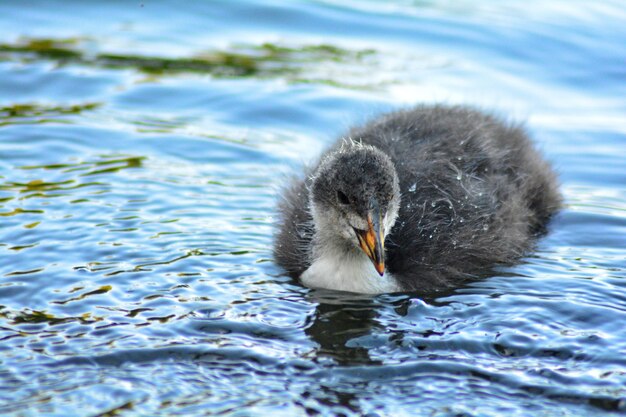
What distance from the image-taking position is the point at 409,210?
295 inches

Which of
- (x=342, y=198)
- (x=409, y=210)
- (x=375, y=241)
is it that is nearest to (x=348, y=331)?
(x=375, y=241)

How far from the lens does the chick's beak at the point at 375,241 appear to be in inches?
268

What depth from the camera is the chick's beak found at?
681cm

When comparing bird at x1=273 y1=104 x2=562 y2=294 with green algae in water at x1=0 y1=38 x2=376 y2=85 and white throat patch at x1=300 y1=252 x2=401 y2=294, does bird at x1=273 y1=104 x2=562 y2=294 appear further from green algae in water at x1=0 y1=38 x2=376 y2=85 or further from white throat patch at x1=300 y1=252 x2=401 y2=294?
green algae in water at x1=0 y1=38 x2=376 y2=85

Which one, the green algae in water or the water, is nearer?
the water

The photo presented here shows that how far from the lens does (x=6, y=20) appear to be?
13766 millimetres

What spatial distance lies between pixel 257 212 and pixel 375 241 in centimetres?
221

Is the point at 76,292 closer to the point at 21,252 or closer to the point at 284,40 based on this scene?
the point at 21,252

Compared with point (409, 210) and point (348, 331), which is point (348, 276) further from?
point (348, 331)

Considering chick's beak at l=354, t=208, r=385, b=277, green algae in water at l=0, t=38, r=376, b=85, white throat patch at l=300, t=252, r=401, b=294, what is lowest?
white throat patch at l=300, t=252, r=401, b=294

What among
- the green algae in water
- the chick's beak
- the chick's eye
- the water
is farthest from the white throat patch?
the green algae in water

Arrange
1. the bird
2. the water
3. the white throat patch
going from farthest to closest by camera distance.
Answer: the white throat patch < the bird < the water

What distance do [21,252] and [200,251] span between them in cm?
130

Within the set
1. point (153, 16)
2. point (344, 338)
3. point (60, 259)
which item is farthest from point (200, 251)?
point (153, 16)
